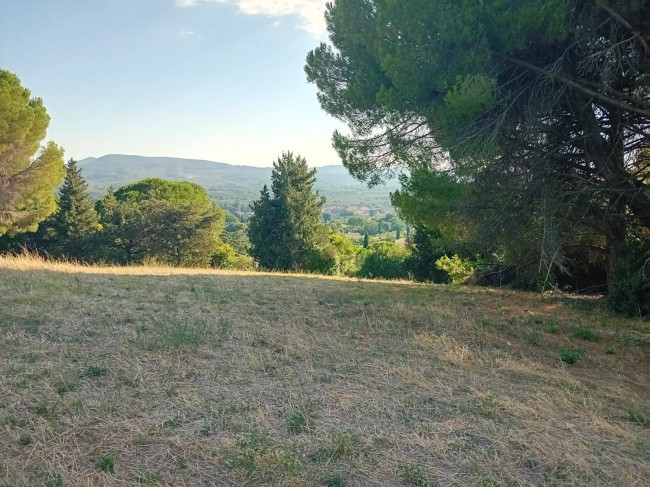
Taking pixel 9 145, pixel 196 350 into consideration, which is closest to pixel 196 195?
pixel 9 145

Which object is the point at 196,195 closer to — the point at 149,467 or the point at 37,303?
the point at 37,303

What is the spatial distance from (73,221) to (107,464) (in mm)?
29377

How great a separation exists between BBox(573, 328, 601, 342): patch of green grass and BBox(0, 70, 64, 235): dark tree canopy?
16115mm

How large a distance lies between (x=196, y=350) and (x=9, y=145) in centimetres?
1354

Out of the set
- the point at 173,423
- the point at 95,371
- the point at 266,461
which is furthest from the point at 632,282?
the point at 95,371

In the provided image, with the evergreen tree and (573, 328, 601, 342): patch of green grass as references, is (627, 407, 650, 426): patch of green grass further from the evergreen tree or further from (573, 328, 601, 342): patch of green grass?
the evergreen tree

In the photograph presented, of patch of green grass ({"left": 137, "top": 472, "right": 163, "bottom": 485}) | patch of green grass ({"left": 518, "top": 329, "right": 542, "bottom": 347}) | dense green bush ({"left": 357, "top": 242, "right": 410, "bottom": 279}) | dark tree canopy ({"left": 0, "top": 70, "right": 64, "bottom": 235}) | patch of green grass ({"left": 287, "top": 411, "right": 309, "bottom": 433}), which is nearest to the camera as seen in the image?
patch of green grass ({"left": 137, "top": 472, "right": 163, "bottom": 485})

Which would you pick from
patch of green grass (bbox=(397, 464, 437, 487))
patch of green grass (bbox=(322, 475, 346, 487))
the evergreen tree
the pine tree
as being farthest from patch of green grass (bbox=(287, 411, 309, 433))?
the pine tree

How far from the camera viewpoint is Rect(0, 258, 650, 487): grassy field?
2658 mm

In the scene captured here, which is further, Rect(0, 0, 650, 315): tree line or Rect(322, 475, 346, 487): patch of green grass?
Rect(0, 0, 650, 315): tree line

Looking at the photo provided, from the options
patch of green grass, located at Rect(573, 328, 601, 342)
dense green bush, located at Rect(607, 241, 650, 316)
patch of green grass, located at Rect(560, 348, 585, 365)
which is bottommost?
patch of green grass, located at Rect(560, 348, 585, 365)

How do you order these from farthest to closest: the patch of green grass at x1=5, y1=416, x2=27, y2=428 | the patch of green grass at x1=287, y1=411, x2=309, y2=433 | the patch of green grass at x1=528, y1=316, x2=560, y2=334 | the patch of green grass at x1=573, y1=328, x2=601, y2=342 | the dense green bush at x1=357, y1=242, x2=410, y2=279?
1. the dense green bush at x1=357, y1=242, x2=410, y2=279
2. the patch of green grass at x1=528, y1=316, x2=560, y2=334
3. the patch of green grass at x1=573, y1=328, x2=601, y2=342
4. the patch of green grass at x1=287, y1=411, x2=309, y2=433
5. the patch of green grass at x1=5, y1=416, x2=27, y2=428

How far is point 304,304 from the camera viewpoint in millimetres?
7801

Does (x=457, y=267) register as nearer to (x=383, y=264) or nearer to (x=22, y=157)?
(x=383, y=264)
